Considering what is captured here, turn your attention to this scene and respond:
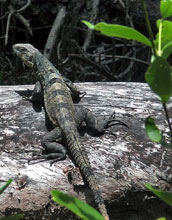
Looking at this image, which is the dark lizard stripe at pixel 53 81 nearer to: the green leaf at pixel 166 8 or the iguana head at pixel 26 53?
the iguana head at pixel 26 53

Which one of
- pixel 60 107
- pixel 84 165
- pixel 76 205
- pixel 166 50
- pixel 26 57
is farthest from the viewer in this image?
pixel 26 57

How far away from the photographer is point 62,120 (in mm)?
3855

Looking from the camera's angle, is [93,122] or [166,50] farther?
[93,122]

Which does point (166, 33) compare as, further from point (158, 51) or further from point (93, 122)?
point (93, 122)

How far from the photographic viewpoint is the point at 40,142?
3707mm

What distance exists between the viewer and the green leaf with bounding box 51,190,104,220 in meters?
0.87

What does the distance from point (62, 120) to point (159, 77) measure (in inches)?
116

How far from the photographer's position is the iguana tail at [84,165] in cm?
293

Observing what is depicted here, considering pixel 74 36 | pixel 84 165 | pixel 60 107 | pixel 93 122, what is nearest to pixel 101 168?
pixel 84 165

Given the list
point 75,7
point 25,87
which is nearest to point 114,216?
point 25,87

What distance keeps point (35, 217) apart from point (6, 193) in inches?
10.7

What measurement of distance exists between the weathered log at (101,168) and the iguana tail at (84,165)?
3.5 inches

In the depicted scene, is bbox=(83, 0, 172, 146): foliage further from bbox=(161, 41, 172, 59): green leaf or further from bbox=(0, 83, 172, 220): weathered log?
bbox=(0, 83, 172, 220): weathered log

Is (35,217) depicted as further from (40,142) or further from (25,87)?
(25,87)
